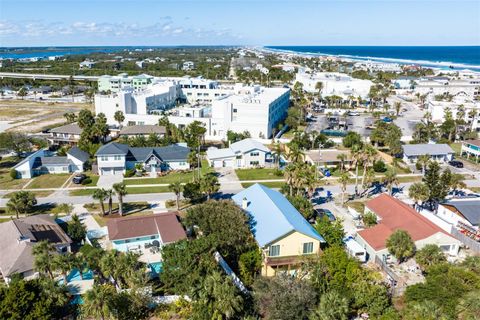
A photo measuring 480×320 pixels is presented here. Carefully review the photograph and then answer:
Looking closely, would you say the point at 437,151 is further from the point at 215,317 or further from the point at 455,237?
the point at 215,317

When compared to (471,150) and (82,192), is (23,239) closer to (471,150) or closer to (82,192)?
(82,192)

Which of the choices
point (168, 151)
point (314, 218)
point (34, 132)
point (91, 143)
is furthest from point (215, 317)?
point (34, 132)

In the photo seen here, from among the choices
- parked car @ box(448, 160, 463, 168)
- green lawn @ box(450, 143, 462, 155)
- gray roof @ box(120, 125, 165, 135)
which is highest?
gray roof @ box(120, 125, 165, 135)

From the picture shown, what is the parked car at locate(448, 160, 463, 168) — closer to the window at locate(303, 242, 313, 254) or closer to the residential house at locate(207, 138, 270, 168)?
the residential house at locate(207, 138, 270, 168)

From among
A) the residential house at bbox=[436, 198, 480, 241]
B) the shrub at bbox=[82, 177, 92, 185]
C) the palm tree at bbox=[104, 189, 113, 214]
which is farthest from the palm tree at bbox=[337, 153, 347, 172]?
the shrub at bbox=[82, 177, 92, 185]

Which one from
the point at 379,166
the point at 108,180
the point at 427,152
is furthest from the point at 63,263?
the point at 427,152

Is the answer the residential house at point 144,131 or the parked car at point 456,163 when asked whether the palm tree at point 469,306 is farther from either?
the residential house at point 144,131
